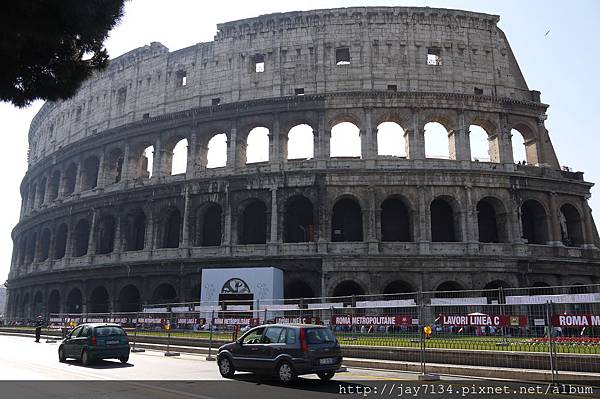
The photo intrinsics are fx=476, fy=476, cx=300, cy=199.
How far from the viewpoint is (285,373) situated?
9586 mm

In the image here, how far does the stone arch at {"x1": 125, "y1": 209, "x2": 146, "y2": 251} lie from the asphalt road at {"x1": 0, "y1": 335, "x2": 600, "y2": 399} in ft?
63.8

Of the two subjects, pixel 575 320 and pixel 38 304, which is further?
pixel 38 304

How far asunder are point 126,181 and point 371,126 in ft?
55.3

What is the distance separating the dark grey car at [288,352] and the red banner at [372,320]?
3.08 meters

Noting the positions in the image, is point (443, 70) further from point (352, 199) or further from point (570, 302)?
point (570, 302)

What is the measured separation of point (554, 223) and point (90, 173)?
32190 millimetres

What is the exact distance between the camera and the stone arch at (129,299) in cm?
3070

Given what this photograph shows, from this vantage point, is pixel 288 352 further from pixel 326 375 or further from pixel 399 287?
pixel 399 287

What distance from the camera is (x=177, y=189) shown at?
29.8 meters

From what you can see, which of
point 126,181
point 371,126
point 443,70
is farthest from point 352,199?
point 126,181

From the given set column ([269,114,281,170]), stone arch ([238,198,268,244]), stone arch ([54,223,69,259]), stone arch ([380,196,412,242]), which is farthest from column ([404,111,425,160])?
stone arch ([54,223,69,259])

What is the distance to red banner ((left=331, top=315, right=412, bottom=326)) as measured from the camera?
12471 millimetres

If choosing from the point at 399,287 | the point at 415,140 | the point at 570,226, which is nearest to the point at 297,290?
the point at 399,287

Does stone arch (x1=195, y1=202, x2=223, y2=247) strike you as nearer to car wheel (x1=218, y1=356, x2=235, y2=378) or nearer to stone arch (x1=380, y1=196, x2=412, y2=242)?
stone arch (x1=380, y1=196, x2=412, y2=242)
